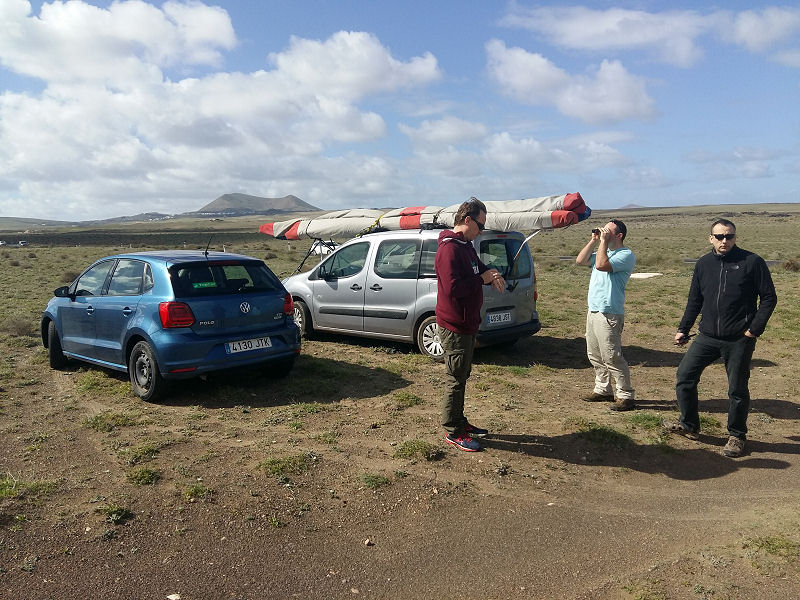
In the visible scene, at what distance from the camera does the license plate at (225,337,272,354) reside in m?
6.76

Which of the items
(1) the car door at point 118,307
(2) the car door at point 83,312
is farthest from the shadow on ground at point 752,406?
(2) the car door at point 83,312

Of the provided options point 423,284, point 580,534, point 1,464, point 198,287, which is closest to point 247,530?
point 580,534

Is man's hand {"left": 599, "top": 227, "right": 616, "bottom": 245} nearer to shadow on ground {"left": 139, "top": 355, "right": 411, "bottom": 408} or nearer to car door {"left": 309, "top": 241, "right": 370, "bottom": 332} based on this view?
shadow on ground {"left": 139, "top": 355, "right": 411, "bottom": 408}

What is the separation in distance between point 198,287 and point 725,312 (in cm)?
520

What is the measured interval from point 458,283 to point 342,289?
15.0 ft

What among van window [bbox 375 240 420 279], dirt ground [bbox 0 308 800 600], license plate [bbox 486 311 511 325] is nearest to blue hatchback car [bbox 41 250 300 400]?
dirt ground [bbox 0 308 800 600]

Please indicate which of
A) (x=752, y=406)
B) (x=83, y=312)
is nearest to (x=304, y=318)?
(x=83, y=312)

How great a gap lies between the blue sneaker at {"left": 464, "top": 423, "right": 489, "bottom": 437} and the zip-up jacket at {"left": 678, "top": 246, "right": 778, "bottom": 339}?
213 centimetres

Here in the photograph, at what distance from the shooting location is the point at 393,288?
8.85m

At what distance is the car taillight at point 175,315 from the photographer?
6.50 m

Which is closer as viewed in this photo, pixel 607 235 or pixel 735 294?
pixel 735 294

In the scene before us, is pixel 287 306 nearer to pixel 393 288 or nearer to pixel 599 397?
pixel 393 288

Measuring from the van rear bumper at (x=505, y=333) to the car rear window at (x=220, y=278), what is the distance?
8.81 feet

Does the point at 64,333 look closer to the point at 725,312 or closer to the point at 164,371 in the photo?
the point at 164,371
